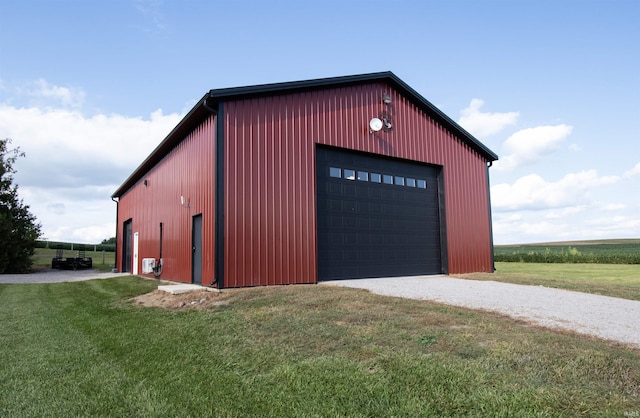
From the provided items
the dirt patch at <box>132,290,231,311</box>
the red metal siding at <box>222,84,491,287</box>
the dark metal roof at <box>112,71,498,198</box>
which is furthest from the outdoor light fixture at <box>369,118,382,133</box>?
the dirt patch at <box>132,290,231,311</box>

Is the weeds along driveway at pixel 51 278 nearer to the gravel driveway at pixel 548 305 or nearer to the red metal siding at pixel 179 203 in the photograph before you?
the red metal siding at pixel 179 203

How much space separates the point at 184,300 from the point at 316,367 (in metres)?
5.01

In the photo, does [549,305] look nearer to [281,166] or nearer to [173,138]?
[281,166]

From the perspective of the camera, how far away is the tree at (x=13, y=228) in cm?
2355

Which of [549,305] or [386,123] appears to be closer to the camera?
[549,305]

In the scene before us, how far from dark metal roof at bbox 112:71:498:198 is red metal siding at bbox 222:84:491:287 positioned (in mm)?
215

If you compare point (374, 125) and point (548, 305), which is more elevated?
point (374, 125)

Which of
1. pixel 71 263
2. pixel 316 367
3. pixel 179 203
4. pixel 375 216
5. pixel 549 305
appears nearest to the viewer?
pixel 316 367

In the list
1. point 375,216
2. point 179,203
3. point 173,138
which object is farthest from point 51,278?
point 375,216

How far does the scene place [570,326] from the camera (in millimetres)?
5445

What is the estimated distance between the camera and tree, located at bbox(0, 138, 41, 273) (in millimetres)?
23547

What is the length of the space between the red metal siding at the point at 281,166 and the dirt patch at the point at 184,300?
3.25 ft

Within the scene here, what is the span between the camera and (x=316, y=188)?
1092 cm

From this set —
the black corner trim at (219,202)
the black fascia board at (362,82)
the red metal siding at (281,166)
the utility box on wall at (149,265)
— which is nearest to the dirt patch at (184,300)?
the black corner trim at (219,202)
